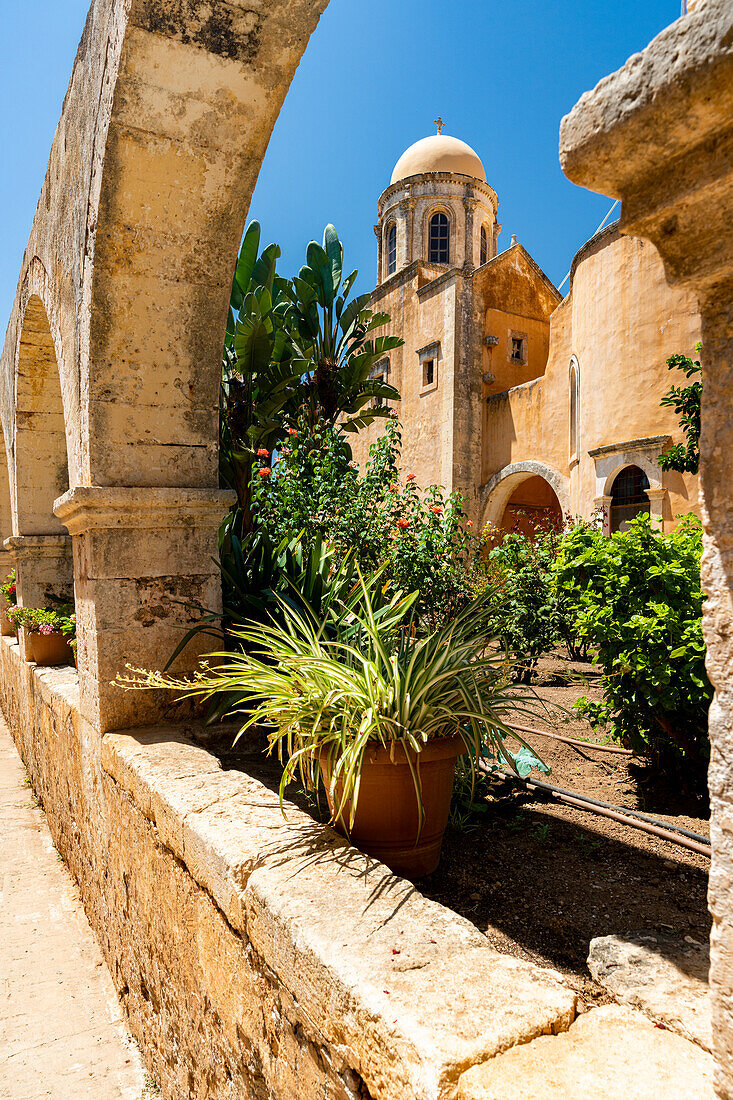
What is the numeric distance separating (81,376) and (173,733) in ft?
5.68

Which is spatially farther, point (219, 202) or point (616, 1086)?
point (219, 202)

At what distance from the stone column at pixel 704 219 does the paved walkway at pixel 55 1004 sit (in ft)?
8.24

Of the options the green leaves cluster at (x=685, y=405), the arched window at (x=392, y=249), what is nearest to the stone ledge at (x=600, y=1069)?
the green leaves cluster at (x=685, y=405)

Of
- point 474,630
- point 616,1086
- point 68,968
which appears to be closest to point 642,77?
point 616,1086

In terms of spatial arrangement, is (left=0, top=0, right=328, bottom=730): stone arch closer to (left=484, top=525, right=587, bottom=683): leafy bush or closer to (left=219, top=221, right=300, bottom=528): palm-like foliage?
(left=219, top=221, right=300, bottom=528): palm-like foliage

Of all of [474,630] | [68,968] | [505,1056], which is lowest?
[68,968]

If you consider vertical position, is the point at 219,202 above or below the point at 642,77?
above

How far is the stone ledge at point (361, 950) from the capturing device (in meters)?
1.10

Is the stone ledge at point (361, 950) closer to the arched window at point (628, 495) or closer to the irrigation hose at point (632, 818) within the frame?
the irrigation hose at point (632, 818)

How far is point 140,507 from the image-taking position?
3.18 m

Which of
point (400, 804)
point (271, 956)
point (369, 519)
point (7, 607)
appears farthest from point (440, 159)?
point (271, 956)

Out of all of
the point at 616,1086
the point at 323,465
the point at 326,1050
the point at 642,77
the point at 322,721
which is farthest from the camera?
the point at 323,465

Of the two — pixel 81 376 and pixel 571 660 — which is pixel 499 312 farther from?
pixel 81 376

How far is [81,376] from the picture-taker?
129 inches
